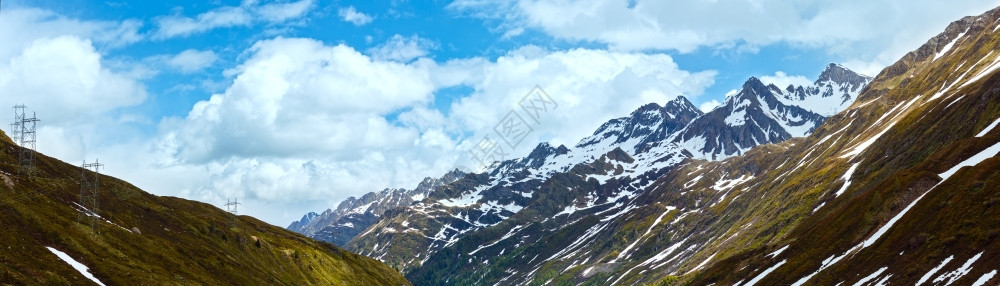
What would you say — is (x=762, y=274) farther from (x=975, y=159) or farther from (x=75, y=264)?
(x=75, y=264)

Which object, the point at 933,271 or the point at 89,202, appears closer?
the point at 933,271

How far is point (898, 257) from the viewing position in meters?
105

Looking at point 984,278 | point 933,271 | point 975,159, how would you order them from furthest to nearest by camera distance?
1. point 975,159
2. point 933,271
3. point 984,278

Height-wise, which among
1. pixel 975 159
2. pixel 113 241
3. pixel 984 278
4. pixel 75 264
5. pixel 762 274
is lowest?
pixel 762 274

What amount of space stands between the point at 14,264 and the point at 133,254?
3438 cm

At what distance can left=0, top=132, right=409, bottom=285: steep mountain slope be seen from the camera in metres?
104

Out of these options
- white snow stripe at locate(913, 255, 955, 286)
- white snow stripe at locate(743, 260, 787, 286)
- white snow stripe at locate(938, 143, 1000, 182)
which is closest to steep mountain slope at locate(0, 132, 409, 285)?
white snow stripe at locate(743, 260, 787, 286)

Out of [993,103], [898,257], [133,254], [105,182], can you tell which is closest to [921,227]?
[898,257]

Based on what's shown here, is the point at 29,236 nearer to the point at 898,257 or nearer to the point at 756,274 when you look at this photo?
the point at 898,257

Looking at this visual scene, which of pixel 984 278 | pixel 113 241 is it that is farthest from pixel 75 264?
pixel 984 278

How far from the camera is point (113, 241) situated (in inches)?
5074

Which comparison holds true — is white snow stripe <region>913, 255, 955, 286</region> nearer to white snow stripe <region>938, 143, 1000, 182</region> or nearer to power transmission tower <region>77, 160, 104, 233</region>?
white snow stripe <region>938, 143, 1000, 182</region>

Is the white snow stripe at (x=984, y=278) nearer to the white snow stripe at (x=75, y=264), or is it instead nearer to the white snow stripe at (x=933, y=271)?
the white snow stripe at (x=933, y=271)

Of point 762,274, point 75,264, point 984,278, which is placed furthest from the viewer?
point 762,274
